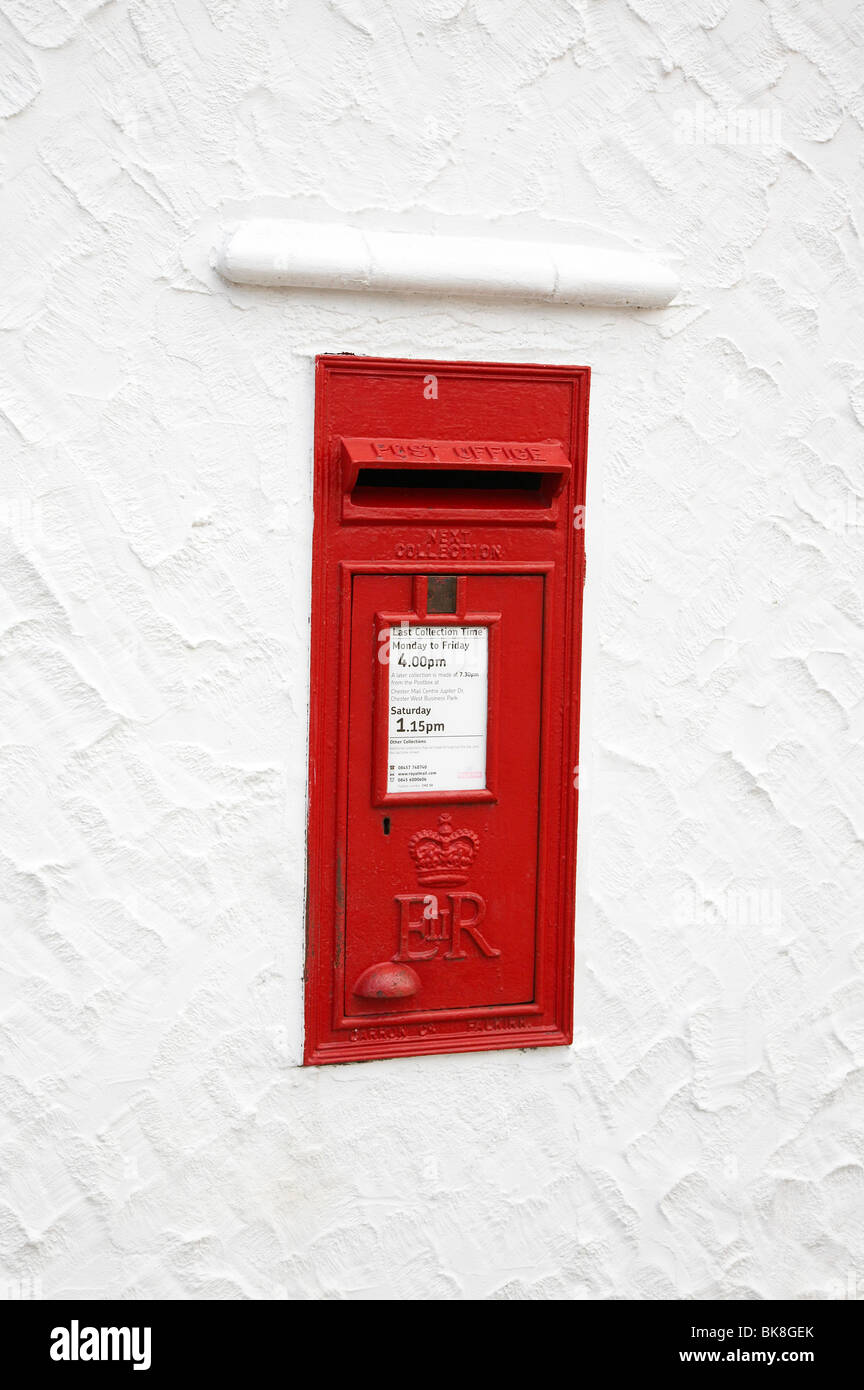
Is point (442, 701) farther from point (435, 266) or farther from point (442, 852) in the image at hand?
point (435, 266)

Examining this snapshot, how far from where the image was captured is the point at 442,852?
2.44 meters

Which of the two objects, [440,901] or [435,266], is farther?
[440,901]

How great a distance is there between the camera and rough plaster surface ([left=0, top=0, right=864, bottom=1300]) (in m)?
2.23

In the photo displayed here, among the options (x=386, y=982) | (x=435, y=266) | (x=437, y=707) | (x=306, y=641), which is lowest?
(x=386, y=982)

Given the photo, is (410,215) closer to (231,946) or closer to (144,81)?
(144,81)

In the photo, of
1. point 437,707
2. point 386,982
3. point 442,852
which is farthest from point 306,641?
point 386,982

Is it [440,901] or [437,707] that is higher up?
[437,707]

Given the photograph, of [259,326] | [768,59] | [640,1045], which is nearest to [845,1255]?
[640,1045]

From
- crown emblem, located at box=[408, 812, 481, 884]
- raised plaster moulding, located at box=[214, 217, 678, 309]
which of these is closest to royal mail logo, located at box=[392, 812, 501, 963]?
crown emblem, located at box=[408, 812, 481, 884]

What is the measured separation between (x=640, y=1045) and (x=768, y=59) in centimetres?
198

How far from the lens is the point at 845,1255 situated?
274 centimetres

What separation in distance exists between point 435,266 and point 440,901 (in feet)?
3.87

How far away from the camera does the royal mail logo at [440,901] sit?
2.44 metres

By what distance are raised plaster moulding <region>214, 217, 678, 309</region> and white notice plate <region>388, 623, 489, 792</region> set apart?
2.06ft
